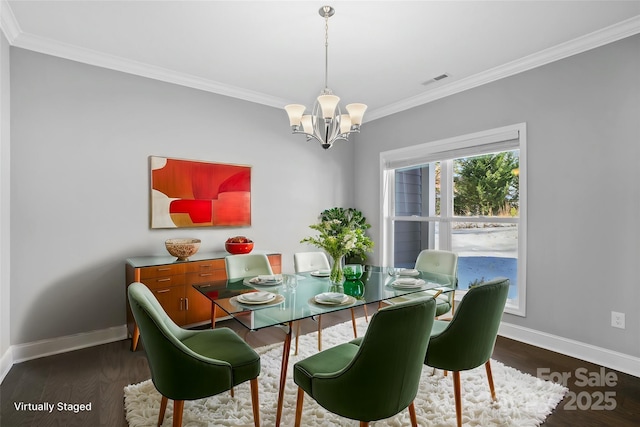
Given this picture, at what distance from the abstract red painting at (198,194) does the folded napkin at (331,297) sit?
210 cm

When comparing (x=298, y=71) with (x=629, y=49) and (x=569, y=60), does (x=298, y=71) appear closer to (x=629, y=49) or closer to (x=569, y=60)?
(x=569, y=60)

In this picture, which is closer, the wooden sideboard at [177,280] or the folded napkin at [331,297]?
the folded napkin at [331,297]

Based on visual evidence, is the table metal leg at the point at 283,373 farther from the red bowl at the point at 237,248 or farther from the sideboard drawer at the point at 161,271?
the red bowl at the point at 237,248

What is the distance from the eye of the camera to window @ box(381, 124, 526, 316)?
3418mm

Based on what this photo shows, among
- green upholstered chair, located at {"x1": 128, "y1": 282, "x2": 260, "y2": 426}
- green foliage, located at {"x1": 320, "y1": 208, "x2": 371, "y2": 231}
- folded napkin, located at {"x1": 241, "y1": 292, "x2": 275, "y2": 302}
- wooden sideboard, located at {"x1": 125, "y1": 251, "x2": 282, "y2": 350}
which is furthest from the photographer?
green foliage, located at {"x1": 320, "y1": 208, "x2": 371, "y2": 231}

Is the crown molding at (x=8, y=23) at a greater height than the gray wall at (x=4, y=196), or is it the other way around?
the crown molding at (x=8, y=23)

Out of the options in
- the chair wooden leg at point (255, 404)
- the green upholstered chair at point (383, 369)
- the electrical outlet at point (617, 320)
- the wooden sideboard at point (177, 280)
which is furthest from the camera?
the wooden sideboard at point (177, 280)

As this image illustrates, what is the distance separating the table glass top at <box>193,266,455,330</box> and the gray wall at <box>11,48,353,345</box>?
4.58ft

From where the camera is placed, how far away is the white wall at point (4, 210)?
2.52 meters

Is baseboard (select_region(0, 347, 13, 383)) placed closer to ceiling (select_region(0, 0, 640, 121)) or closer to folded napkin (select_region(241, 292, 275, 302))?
folded napkin (select_region(241, 292, 275, 302))

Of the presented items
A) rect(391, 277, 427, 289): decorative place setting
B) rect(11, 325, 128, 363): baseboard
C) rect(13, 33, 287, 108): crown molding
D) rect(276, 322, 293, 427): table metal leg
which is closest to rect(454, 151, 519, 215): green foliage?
rect(391, 277, 427, 289): decorative place setting

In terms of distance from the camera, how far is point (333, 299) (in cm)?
204

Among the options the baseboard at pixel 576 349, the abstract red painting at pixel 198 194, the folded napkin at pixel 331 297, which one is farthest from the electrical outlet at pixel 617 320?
the abstract red painting at pixel 198 194

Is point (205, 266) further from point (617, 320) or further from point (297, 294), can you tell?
point (617, 320)
